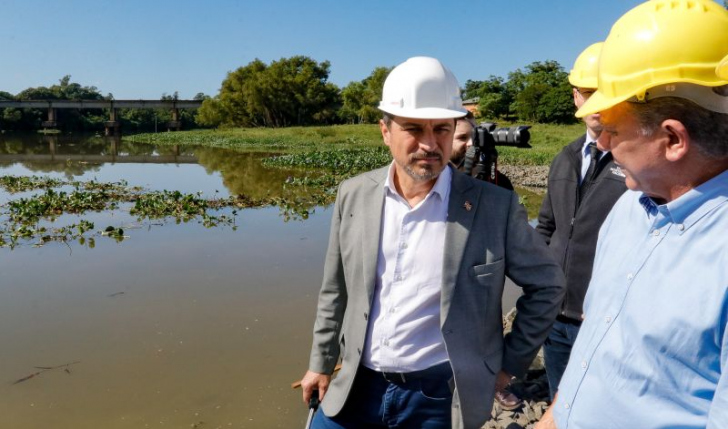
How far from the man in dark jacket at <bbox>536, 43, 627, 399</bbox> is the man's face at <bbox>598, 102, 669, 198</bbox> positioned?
1291 mm

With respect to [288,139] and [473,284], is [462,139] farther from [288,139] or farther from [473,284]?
[288,139]

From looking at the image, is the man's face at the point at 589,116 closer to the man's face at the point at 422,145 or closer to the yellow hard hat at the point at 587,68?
the yellow hard hat at the point at 587,68

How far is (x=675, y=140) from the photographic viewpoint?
3.69 feet

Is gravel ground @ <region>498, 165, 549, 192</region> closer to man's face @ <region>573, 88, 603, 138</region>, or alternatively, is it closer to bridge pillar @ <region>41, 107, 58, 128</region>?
man's face @ <region>573, 88, 603, 138</region>

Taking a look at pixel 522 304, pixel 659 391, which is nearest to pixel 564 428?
pixel 659 391

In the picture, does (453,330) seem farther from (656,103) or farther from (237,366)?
(237,366)

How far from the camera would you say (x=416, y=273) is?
6.19 feet

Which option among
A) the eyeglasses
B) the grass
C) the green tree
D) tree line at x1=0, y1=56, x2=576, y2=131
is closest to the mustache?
the eyeglasses

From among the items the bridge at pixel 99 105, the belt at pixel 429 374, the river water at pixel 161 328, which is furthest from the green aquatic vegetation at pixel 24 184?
the bridge at pixel 99 105

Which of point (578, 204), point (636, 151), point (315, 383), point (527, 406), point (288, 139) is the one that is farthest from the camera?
point (288, 139)

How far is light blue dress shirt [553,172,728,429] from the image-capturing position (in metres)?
1.01

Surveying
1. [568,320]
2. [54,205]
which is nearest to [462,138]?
[568,320]

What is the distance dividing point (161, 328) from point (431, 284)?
4.40m

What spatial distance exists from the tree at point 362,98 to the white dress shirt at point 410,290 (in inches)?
2168
